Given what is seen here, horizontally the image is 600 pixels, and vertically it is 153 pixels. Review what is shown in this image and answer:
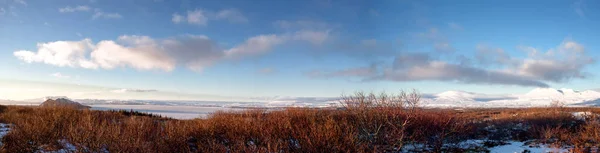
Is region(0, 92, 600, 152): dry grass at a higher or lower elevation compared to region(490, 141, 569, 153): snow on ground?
higher

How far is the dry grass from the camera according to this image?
11.8 meters

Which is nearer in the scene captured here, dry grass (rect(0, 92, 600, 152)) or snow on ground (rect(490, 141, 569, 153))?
dry grass (rect(0, 92, 600, 152))

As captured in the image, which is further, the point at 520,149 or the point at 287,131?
the point at 520,149

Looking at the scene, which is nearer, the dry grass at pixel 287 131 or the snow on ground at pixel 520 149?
the dry grass at pixel 287 131

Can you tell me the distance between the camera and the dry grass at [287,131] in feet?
38.8

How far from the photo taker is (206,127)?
16078 millimetres

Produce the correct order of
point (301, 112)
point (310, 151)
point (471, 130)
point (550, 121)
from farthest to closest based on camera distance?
point (550, 121) < point (471, 130) < point (301, 112) < point (310, 151)

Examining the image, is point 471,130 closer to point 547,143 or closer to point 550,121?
point 547,143

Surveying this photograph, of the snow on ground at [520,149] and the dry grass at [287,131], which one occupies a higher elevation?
the dry grass at [287,131]

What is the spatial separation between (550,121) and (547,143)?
8.37 m

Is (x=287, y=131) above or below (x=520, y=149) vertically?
above

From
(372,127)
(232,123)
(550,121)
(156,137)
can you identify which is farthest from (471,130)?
(156,137)

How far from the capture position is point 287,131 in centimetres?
1517

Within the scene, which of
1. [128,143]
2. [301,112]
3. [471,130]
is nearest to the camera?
[128,143]
